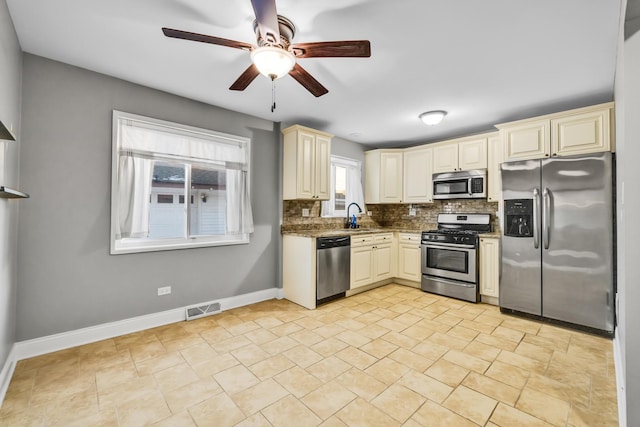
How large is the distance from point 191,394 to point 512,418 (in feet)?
6.73

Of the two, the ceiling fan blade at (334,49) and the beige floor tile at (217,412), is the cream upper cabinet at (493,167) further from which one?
the beige floor tile at (217,412)

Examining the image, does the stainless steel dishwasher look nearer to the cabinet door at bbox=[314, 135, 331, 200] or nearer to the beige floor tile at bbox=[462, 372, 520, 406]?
the cabinet door at bbox=[314, 135, 331, 200]

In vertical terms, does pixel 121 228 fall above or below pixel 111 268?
above

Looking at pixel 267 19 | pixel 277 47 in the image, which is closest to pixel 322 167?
pixel 277 47

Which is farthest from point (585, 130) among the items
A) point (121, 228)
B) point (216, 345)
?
point (121, 228)

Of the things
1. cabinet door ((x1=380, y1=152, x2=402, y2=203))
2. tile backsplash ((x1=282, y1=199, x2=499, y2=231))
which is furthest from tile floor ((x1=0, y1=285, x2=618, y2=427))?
cabinet door ((x1=380, y1=152, x2=402, y2=203))

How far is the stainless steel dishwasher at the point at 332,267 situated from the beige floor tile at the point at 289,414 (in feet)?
6.05

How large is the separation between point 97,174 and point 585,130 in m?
5.00

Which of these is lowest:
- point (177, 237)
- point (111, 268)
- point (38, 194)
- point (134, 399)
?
point (134, 399)

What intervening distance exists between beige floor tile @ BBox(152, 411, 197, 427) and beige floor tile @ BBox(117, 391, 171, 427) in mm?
39

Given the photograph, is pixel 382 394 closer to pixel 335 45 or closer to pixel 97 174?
pixel 335 45

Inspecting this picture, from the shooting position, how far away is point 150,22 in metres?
1.97

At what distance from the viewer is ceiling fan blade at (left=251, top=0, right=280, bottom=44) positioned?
141 centimetres

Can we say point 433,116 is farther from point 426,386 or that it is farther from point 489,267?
point 426,386
